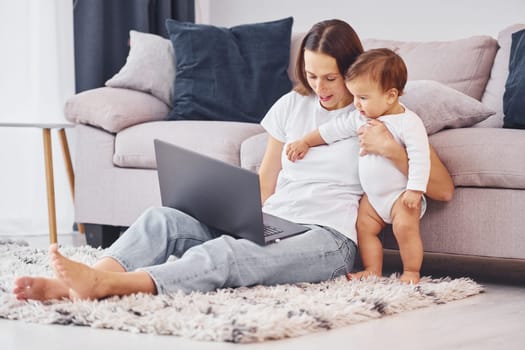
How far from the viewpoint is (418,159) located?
216 cm

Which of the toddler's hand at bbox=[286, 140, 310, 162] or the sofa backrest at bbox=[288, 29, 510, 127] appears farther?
the sofa backrest at bbox=[288, 29, 510, 127]

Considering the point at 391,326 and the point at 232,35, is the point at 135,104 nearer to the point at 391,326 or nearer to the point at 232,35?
the point at 232,35

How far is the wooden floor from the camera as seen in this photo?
1598mm

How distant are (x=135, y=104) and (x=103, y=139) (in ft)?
0.56

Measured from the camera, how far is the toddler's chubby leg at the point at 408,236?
2.22m

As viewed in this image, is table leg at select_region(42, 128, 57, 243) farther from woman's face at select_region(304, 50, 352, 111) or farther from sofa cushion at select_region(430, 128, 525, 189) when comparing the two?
sofa cushion at select_region(430, 128, 525, 189)

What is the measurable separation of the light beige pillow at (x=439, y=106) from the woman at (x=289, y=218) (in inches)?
8.2

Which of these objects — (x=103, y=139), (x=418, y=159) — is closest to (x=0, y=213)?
(x=103, y=139)

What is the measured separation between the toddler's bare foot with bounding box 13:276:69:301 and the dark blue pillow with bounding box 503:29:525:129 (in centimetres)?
147

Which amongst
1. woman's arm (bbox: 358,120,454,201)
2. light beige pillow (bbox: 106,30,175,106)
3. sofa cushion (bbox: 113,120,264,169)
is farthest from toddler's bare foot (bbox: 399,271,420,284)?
light beige pillow (bbox: 106,30,175,106)

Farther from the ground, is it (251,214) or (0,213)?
(251,214)

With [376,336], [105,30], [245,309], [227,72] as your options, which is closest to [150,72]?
[227,72]

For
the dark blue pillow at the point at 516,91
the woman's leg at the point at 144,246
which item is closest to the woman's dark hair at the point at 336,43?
the woman's leg at the point at 144,246

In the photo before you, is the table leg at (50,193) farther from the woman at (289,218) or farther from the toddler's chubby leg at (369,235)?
the toddler's chubby leg at (369,235)
